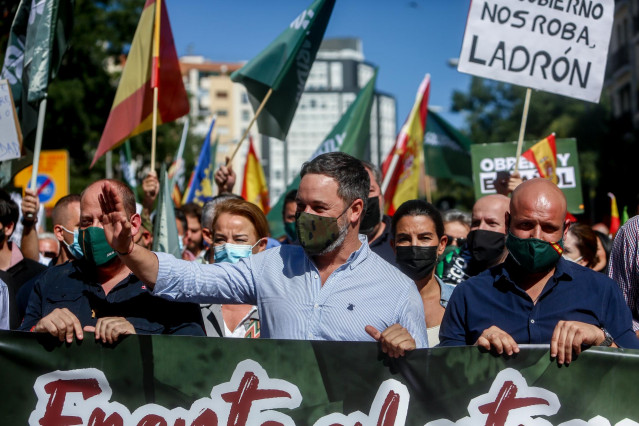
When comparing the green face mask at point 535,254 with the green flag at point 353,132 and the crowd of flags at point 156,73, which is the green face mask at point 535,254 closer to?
the crowd of flags at point 156,73

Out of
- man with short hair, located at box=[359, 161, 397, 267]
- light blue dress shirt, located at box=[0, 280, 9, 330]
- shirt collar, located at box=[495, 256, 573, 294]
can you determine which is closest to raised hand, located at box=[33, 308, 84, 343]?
light blue dress shirt, located at box=[0, 280, 9, 330]

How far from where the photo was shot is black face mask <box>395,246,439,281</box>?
15.8 ft

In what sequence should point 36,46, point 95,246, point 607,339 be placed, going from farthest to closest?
point 36,46 → point 95,246 → point 607,339

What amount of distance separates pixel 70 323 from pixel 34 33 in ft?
12.3

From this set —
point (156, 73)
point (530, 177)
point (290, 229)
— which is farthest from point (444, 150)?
point (156, 73)

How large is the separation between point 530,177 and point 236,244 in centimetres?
380

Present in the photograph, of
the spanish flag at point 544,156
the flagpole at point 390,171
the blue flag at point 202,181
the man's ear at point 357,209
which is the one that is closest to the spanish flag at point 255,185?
the blue flag at point 202,181

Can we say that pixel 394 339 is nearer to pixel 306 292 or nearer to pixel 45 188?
pixel 306 292

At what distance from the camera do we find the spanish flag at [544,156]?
808cm

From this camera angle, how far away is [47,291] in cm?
386

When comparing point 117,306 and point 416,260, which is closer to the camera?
point 117,306

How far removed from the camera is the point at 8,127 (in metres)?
6.51

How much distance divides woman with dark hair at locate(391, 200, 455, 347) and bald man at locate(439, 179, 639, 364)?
1019mm

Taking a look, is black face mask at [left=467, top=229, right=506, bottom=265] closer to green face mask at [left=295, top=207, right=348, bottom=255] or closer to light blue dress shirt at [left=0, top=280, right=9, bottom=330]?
green face mask at [left=295, top=207, right=348, bottom=255]
